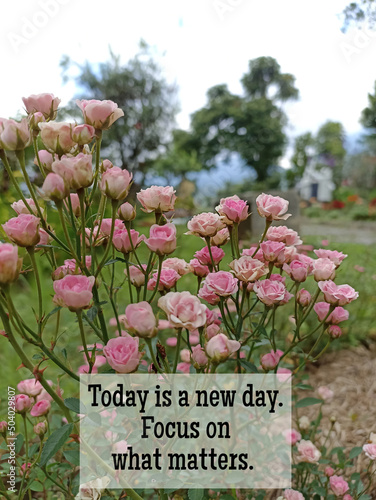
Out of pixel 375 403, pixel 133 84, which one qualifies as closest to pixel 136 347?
pixel 375 403

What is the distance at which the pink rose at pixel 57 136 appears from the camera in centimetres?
61

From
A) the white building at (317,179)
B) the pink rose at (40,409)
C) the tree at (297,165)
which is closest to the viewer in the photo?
the pink rose at (40,409)

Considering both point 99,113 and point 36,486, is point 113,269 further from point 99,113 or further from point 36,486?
point 36,486

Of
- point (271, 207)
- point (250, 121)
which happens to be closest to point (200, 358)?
point (271, 207)

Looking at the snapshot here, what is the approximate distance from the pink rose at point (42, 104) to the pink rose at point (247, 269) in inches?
18.3

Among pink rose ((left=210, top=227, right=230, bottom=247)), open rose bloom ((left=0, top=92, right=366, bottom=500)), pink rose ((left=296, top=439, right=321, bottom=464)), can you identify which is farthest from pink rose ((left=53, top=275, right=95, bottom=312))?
pink rose ((left=296, top=439, right=321, bottom=464))

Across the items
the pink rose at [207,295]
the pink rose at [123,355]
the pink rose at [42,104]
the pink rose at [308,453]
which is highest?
the pink rose at [42,104]

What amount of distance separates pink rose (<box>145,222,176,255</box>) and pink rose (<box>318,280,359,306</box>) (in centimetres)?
32

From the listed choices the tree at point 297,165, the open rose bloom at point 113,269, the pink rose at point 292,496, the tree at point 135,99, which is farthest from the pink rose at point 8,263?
the tree at point 135,99

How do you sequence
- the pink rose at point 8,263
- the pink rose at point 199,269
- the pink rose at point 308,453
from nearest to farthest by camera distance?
1. the pink rose at point 8,263
2. the pink rose at point 199,269
3. the pink rose at point 308,453

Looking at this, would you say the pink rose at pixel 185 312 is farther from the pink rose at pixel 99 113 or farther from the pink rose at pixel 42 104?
the pink rose at pixel 42 104

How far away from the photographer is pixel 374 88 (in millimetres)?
3014

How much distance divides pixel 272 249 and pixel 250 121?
724 inches

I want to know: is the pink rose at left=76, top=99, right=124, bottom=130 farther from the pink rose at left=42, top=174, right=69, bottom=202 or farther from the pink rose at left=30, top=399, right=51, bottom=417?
the pink rose at left=30, top=399, right=51, bottom=417
